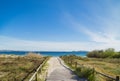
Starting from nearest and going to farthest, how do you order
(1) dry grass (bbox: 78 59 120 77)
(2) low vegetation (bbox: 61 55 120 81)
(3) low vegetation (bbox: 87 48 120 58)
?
1. (2) low vegetation (bbox: 61 55 120 81)
2. (1) dry grass (bbox: 78 59 120 77)
3. (3) low vegetation (bbox: 87 48 120 58)

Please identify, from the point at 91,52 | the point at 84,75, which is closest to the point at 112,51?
the point at 91,52

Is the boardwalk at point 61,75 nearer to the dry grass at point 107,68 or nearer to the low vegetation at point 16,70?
the low vegetation at point 16,70

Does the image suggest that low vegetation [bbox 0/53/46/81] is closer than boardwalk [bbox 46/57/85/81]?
No

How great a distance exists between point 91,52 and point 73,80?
78133mm

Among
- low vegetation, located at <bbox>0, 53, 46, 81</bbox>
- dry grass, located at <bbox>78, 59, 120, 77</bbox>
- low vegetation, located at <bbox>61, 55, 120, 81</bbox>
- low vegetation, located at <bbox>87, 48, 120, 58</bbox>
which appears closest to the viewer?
low vegetation, located at <bbox>61, 55, 120, 81</bbox>

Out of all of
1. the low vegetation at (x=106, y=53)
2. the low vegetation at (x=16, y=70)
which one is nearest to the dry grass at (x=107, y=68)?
the low vegetation at (x=16, y=70)

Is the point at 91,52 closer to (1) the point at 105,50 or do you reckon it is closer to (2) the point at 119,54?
(1) the point at 105,50

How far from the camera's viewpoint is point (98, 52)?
288 ft

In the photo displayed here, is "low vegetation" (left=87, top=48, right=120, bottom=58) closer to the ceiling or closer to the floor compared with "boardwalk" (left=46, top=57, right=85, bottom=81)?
closer to the ceiling

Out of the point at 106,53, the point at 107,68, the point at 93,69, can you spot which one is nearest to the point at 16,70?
the point at 93,69

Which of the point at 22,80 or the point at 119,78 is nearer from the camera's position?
the point at 119,78

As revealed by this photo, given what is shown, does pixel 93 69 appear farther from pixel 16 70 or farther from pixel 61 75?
pixel 16 70

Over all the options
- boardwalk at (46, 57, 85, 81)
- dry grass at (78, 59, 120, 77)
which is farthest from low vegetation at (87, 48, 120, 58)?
boardwalk at (46, 57, 85, 81)

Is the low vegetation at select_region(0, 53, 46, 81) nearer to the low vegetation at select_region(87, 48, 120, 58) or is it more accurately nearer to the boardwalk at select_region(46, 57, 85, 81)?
the boardwalk at select_region(46, 57, 85, 81)
